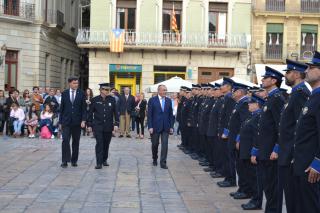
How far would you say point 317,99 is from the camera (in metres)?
6.46

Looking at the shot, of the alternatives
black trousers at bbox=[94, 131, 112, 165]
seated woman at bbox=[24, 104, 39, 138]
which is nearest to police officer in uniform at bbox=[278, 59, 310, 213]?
black trousers at bbox=[94, 131, 112, 165]

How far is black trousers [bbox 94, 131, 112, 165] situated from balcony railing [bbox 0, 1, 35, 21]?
2173cm

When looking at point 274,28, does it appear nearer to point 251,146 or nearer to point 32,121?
point 32,121

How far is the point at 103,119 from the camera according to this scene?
15.3 m

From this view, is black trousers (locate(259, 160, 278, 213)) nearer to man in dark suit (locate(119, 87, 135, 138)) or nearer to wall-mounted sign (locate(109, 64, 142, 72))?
man in dark suit (locate(119, 87, 135, 138))

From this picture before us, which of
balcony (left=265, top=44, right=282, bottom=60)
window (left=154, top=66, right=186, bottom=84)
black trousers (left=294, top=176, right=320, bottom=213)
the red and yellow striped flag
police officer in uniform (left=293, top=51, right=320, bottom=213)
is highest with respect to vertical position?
the red and yellow striped flag

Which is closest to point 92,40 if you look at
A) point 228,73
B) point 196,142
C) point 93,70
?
point 93,70

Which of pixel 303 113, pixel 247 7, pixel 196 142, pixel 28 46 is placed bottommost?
pixel 196 142

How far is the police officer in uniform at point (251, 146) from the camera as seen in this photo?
10039 millimetres

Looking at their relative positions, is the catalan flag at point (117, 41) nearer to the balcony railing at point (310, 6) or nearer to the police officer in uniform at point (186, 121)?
the balcony railing at point (310, 6)

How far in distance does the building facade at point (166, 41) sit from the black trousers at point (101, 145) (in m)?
21.7

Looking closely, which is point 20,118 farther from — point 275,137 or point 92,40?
point 275,137

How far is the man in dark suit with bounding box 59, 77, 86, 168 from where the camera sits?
50.0ft

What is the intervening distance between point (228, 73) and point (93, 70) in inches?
336
